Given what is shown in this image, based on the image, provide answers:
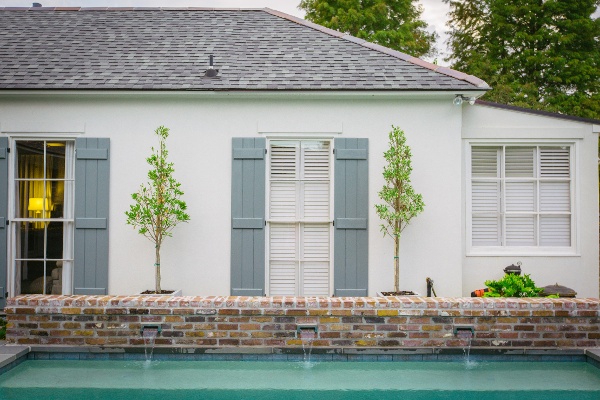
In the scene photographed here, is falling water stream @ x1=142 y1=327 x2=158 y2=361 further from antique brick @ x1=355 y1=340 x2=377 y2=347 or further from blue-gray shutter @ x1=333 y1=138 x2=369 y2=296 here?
blue-gray shutter @ x1=333 y1=138 x2=369 y2=296

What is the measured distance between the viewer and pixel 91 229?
7484mm

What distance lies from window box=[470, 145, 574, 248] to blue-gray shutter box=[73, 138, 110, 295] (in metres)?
5.05

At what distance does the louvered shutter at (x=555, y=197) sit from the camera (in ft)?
26.0

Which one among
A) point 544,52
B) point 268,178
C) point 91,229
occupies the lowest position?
point 91,229

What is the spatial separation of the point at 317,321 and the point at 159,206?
2716 millimetres

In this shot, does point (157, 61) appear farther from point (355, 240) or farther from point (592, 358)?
point (592, 358)

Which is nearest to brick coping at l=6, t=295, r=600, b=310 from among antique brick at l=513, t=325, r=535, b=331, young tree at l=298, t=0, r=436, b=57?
antique brick at l=513, t=325, r=535, b=331

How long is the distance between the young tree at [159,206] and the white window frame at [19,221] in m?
1.01

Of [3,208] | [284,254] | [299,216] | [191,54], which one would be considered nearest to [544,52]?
[191,54]

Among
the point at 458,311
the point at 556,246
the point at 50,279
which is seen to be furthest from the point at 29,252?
the point at 556,246

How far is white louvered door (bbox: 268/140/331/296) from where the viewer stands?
302 inches

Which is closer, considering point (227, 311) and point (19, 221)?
point (227, 311)

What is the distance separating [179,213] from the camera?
704cm

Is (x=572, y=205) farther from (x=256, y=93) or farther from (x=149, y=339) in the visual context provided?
(x=149, y=339)
